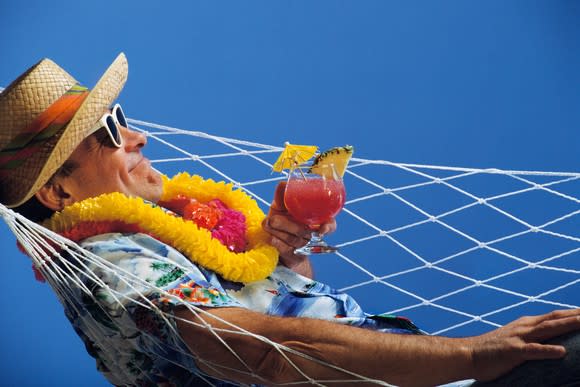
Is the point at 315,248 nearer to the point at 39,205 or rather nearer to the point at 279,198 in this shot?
the point at 279,198

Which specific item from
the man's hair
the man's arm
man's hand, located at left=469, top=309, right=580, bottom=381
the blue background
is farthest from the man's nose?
the blue background

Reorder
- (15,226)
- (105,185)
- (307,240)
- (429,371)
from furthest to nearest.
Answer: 1. (307,240)
2. (105,185)
3. (15,226)
4. (429,371)

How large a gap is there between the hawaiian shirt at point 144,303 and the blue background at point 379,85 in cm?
175

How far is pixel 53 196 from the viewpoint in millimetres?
1537

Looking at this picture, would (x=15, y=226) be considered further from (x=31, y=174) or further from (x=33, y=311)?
(x=33, y=311)

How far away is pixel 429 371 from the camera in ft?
3.98

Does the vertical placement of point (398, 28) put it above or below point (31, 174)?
above

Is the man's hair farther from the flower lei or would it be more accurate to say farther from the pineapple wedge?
the pineapple wedge

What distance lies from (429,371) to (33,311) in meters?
2.29

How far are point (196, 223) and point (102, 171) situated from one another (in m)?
0.19

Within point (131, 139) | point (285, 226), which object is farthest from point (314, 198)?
point (131, 139)

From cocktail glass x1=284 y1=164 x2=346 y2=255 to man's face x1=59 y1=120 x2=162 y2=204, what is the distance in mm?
263

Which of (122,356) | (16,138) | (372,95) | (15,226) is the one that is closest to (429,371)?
(122,356)

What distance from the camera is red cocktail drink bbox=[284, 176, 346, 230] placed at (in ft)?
5.24
